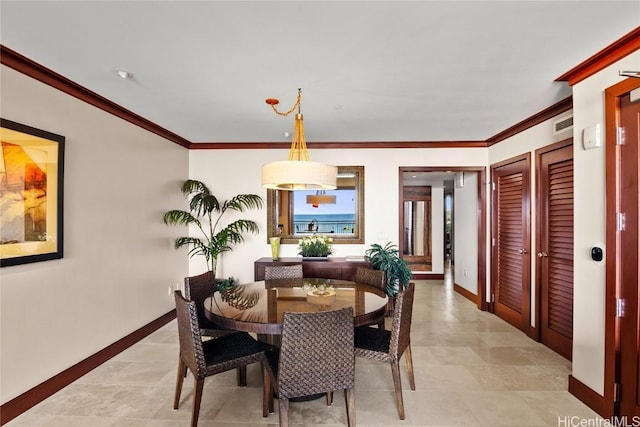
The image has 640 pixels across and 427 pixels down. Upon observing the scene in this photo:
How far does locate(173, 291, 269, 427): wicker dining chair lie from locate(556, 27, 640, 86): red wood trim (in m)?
3.04

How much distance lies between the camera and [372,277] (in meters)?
3.29

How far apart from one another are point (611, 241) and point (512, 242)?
2.10 metres

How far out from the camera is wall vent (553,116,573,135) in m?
3.11

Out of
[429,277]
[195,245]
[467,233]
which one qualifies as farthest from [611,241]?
[429,277]

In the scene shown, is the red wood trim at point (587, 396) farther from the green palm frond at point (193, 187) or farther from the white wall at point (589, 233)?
the green palm frond at point (193, 187)

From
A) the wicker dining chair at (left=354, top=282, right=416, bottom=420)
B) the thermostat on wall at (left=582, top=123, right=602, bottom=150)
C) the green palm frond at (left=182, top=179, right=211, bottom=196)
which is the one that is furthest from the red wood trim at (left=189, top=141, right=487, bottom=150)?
the wicker dining chair at (left=354, top=282, right=416, bottom=420)

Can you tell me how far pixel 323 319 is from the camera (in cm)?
188

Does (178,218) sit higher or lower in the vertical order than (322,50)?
lower

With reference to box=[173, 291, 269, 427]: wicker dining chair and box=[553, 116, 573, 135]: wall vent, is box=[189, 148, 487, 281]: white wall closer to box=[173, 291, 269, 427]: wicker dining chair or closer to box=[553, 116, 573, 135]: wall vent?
box=[553, 116, 573, 135]: wall vent

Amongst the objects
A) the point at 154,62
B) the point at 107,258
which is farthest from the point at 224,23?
the point at 107,258

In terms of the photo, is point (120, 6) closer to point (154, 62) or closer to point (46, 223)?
point (154, 62)

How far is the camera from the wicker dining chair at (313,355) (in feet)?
6.12

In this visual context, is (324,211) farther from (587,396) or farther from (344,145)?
(587,396)

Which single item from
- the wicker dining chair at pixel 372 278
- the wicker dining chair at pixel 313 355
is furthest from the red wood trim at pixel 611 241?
the wicker dining chair at pixel 313 355
